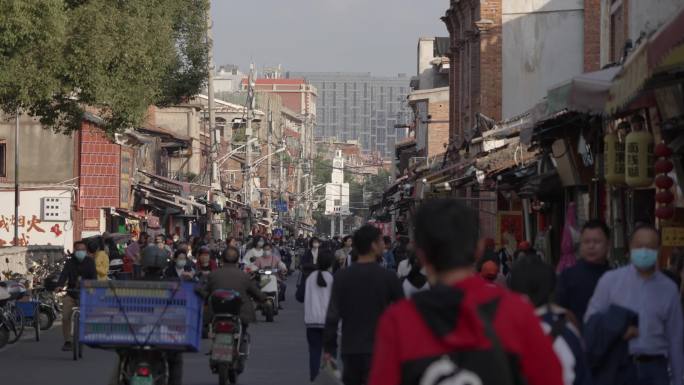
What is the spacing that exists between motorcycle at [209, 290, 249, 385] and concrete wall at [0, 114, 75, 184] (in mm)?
32970

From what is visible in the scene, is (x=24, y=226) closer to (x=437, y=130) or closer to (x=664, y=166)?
(x=664, y=166)

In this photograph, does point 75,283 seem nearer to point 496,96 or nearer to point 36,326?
point 36,326

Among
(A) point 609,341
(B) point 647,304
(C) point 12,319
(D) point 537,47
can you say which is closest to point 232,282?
(C) point 12,319

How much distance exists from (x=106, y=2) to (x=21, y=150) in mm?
20359

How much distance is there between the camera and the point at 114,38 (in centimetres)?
2962

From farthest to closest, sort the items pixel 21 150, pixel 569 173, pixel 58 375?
pixel 21 150, pixel 569 173, pixel 58 375

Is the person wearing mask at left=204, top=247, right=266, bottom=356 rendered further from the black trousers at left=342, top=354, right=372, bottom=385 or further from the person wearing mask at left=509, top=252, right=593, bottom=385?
the person wearing mask at left=509, top=252, right=593, bottom=385

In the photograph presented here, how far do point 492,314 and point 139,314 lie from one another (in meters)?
9.20

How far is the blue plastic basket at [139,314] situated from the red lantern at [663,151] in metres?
5.10

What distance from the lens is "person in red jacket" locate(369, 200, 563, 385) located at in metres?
5.06

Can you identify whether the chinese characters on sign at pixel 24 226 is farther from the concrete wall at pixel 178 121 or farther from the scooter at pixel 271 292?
the concrete wall at pixel 178 121

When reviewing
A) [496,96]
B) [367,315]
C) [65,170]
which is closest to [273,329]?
[496,96]

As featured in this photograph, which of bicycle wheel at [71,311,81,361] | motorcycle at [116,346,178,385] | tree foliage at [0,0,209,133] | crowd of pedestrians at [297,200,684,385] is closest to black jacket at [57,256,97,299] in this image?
bicycle wheel at [71,311,81,361]

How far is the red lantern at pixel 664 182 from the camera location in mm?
16294
